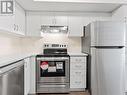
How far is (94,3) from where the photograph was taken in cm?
347

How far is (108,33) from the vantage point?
331 centimetres

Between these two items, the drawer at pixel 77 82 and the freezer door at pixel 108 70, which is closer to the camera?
the freezer door at pixel 108 70

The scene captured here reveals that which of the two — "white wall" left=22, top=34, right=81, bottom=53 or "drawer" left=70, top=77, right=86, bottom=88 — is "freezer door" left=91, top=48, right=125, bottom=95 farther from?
"white wall" left=22, top=34, right=81, bottom=53

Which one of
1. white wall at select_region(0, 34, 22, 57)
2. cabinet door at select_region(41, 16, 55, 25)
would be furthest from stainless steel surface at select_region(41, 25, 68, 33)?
white wall at select_region(0, 34, 22, 57)

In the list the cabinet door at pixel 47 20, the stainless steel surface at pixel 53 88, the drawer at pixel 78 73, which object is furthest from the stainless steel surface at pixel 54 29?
the stainless steel surface at pixel 53 88

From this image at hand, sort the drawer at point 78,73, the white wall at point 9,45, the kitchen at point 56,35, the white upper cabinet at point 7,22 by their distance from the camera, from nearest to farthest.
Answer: the white upper cabinet at point 7,22, the white wall at point 9,45, the kitchen at point 56,35, the drawer at point 78,73

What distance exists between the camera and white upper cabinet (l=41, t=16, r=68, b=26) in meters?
4.22

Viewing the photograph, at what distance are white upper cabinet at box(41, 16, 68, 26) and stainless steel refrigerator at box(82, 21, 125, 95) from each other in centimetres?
114

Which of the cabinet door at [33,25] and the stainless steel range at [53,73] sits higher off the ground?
the cabinet door at [33,25]

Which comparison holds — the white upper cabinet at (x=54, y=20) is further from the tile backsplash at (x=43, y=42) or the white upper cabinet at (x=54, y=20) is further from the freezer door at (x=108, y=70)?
the freezer door at (x=108, y=70)

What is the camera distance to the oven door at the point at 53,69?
3625 mm

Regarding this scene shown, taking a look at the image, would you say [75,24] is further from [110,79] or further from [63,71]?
[110,79]

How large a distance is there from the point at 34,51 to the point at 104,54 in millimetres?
2102

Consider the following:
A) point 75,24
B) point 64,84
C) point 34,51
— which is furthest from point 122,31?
point 34,51
